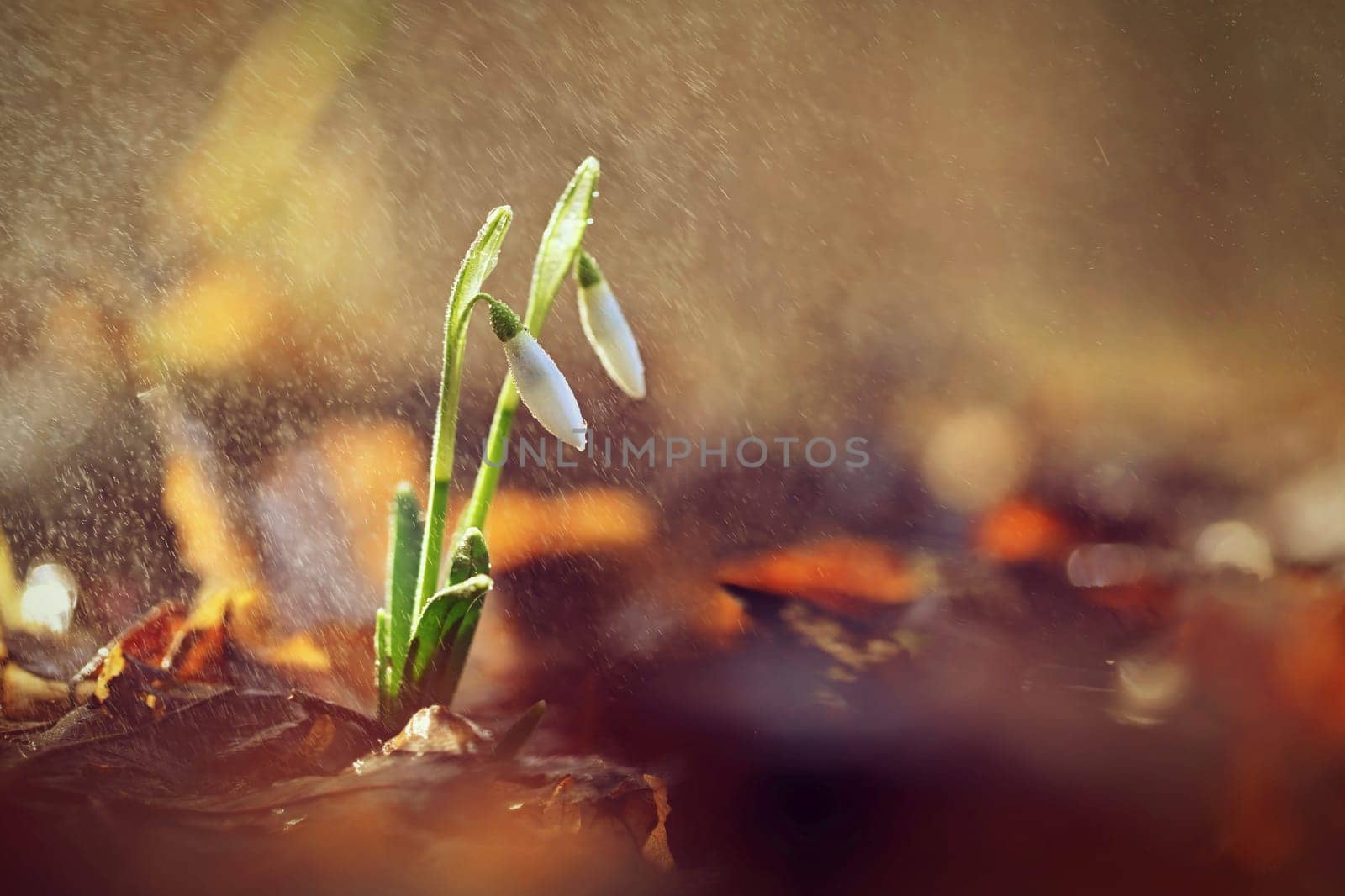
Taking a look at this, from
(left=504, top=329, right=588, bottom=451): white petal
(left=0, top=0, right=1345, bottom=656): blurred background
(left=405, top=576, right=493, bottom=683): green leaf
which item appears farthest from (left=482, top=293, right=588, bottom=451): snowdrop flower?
(left=0, top=0, right=1345, bottom=656): blurred background

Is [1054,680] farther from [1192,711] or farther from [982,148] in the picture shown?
[982,148]

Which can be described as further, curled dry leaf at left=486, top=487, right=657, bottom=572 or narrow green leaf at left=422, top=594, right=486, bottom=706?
curled dry leaf at left=486, top=487, right=657, bottom=572

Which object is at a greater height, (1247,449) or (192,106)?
(1247,449)

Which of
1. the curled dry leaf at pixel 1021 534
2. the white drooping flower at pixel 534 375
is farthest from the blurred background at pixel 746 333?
the white drooping flower at pixel 534 375

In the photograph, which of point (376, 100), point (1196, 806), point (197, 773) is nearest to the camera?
point (197, 773)

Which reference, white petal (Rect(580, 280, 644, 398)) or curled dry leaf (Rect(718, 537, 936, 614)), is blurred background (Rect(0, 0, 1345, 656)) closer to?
curled dry leaf (Rect(718, 537, 936, 614))

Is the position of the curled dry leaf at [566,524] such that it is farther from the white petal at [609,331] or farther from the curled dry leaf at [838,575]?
the white petal at [609,331]

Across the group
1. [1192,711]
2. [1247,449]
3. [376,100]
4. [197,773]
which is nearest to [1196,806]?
[1192,711]
